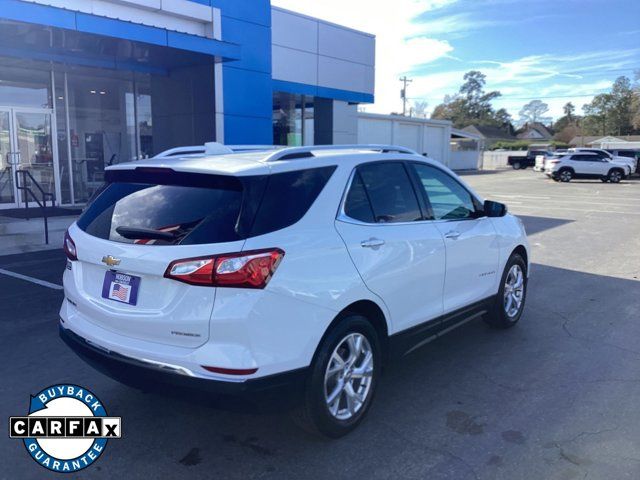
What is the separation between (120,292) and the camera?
323 cm

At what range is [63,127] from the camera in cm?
1449

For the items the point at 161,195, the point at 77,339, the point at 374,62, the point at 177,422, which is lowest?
the point at 177,422

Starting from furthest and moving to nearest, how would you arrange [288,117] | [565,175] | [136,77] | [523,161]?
[523,161], [565,175], [288,117], [136,77]

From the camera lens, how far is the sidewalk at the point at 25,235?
985 cm

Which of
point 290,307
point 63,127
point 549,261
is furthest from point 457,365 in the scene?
point 63,127

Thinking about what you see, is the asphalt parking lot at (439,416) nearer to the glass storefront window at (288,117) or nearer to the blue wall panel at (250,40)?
the blue wall panel at (250,40)

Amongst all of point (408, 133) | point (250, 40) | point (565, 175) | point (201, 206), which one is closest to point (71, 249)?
A: point (201, 206)

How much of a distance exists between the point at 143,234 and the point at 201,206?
37 cm

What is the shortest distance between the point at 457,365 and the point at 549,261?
5.31m

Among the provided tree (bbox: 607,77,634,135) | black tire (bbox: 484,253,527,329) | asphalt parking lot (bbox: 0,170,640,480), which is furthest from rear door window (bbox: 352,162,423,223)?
tree (bbox: 607,77,634,135)

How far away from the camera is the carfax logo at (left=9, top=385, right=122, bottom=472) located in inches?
128

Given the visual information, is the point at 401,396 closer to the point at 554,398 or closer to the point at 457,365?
the point at 457,365

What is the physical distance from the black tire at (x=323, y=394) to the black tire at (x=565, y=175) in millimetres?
33644

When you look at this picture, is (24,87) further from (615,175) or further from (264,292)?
(615,175)
